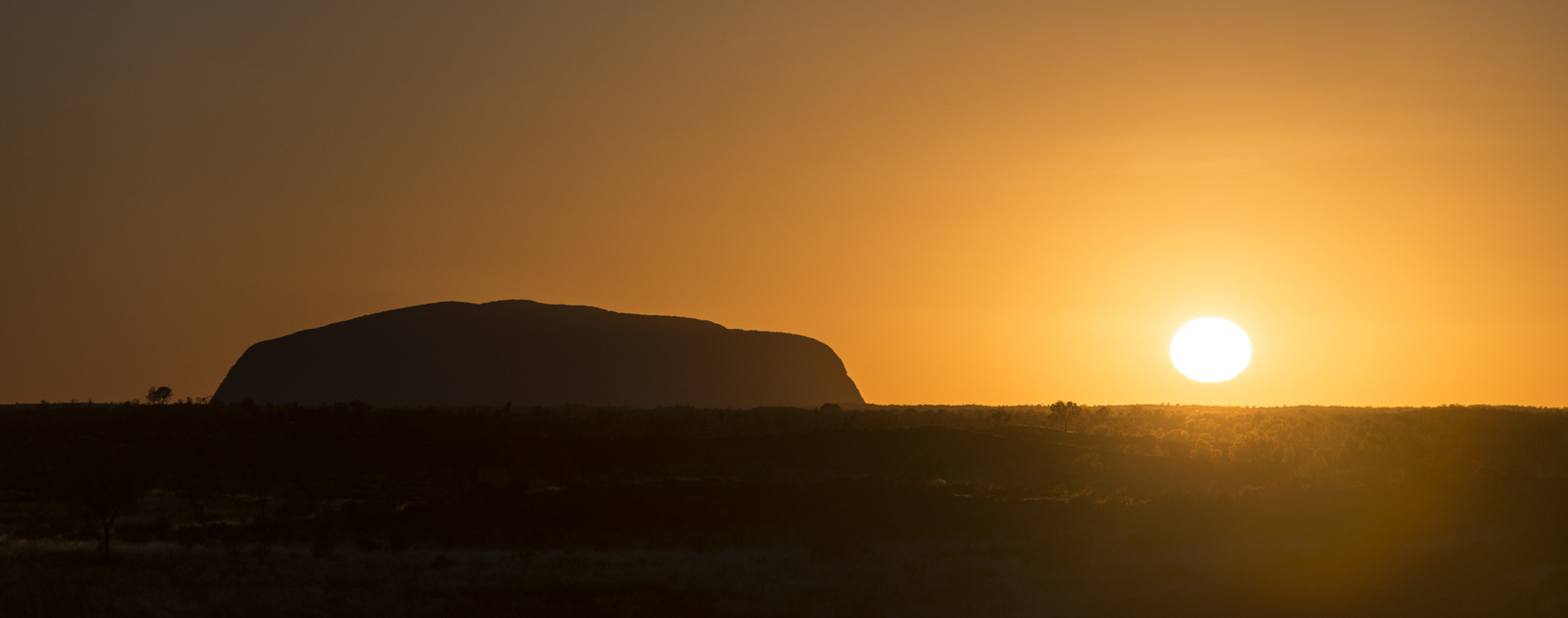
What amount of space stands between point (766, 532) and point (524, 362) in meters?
145

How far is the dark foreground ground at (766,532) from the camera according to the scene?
76.4 ft

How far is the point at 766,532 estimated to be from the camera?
31.3 meters

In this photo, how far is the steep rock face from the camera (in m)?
166

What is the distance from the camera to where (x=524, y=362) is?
172m

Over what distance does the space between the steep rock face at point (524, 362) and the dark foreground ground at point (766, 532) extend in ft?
360

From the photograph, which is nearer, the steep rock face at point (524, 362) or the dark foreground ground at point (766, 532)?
the dark foreground ground at point (766, 532)

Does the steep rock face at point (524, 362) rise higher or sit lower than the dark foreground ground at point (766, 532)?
higher

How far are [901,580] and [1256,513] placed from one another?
13.9 metres

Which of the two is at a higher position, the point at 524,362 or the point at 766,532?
the point at 524,362

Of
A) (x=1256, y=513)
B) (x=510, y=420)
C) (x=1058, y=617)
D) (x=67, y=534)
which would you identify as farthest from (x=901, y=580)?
(x=510, y=420)

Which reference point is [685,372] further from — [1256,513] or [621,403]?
[1256,513]

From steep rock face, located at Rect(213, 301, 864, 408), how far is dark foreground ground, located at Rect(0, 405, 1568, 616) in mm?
109665

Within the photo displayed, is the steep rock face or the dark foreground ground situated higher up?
the steep rock face

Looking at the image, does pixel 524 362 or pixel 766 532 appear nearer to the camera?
pixel 766 532
